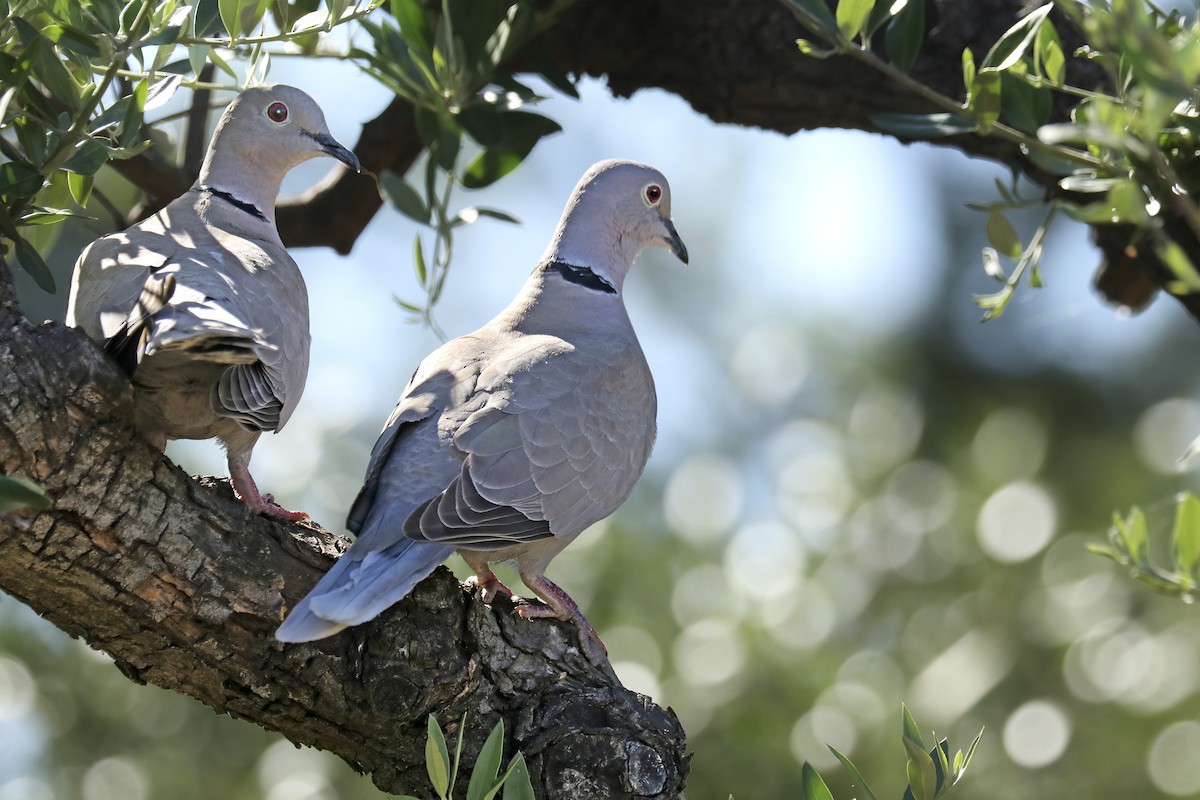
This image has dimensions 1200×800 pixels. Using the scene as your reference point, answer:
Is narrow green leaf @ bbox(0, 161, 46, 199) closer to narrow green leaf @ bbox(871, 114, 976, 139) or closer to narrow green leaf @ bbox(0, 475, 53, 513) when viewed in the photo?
narrow green leaf @ bbox(0, 475, 53, 513)

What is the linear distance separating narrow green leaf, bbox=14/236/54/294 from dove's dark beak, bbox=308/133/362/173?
87 cm

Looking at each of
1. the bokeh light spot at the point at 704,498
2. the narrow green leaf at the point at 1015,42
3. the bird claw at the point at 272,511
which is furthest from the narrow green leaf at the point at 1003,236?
the bokeh light spot at the point at 704,498

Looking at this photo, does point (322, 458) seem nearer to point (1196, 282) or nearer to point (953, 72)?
point (953, 72)

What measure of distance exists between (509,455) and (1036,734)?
4048mm

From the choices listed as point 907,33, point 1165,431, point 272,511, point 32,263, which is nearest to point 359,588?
point 272,511

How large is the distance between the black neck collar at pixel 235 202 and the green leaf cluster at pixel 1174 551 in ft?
6.27

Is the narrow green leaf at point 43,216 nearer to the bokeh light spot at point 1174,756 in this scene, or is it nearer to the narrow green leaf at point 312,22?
the narrow green leaf at point 312,22

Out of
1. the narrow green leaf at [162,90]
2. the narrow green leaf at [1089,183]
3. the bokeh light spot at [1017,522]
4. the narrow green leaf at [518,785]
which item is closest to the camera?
the narrow green leaf at [1089,183]

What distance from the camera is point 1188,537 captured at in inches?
58.2

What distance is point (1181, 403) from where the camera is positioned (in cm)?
659

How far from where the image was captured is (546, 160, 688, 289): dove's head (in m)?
3.26

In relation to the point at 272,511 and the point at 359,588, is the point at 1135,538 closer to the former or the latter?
the point at 359,588

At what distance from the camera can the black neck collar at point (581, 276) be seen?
314 cm

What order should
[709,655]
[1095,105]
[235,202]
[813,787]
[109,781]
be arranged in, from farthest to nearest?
[709,655] → [109,781] → [235,202] → [813,787] → [1095,105]
